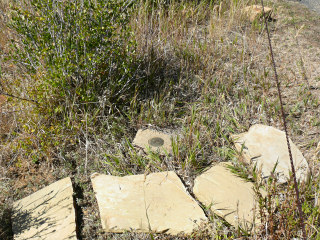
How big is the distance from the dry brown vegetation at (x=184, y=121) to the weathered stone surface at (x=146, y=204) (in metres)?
0.08

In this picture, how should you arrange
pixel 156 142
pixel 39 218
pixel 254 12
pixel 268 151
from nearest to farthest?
pixel 39 218 < pixel 268 151 < pixel 156 142 < pixel 254 12

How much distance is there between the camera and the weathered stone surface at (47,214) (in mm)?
2314

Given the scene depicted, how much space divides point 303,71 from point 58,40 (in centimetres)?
268

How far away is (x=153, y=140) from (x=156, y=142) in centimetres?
4

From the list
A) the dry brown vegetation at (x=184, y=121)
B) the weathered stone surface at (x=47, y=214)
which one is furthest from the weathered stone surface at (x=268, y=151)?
the weathered stone surface at (x=47, y=214)

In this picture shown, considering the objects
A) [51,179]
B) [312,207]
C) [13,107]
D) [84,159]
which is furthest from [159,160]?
[13,107]

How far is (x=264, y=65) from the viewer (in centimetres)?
395

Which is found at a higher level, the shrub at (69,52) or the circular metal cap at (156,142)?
the shrub at (69,52)

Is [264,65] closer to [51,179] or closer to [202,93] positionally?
[202,93]

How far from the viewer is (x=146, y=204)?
2461 millimetres

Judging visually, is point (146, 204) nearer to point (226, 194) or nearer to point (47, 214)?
point (226, 194)

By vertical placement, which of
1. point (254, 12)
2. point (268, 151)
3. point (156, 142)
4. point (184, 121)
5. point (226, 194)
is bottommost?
point (226, 194)

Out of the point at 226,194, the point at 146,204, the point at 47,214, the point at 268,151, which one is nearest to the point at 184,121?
the point at 268,151

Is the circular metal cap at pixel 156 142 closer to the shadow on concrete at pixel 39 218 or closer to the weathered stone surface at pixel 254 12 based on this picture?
the shadow on concrete at pixel 39 218
